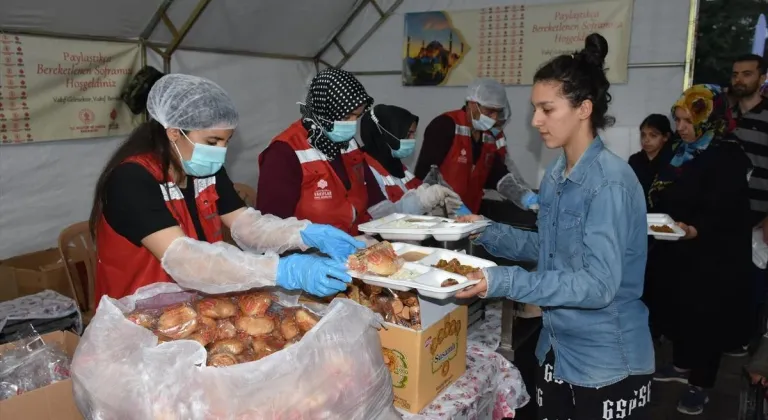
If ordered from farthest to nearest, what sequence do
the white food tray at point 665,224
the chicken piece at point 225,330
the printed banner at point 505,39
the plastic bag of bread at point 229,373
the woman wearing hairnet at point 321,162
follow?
the printed banner at point 505,39
the white food tray at point 665,224
the woman wearing hairnet at point 321,162
the chicken piece at point 225,330
the plastic bag of bread at point 229,373

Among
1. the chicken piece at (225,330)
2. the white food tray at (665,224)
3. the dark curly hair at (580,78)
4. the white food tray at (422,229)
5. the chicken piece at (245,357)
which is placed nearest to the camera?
the chicken piece at (245,357)

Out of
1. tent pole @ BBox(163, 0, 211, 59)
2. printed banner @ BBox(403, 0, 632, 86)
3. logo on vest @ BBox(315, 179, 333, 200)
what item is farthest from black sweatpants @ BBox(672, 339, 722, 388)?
tent pole @ BBox(163, 0, 211, 59)

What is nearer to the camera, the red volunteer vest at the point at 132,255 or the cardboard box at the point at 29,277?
the red volunteer vest at the point at 132,255

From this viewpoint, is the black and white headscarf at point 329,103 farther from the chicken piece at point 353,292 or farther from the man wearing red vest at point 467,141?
the man wearing red vest at point 467,141

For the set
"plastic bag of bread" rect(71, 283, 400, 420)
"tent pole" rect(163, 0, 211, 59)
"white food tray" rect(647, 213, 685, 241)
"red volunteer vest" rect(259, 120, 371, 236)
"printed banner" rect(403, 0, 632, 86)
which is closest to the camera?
"plastic bag of bread" rect(71, 283, 400, 420)

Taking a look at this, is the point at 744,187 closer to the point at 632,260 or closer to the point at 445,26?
the point at 632,260

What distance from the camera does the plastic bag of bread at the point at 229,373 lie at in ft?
3.77

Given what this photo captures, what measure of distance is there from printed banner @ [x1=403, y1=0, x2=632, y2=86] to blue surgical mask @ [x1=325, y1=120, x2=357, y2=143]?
2890mm

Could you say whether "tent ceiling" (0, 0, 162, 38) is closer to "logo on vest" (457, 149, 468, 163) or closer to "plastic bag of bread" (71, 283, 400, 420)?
"logo on vest" (457, 149, 468, 163)

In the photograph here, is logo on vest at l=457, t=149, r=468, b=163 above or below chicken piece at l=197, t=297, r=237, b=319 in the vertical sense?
above

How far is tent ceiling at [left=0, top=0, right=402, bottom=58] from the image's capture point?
333 centimetres

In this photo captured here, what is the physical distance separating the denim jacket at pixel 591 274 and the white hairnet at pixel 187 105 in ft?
3.51

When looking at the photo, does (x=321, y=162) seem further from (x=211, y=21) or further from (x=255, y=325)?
(x=211, y=21)

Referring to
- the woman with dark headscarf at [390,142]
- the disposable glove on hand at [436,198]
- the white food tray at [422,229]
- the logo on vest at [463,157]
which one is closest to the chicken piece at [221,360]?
the white food tray at [422,229]
